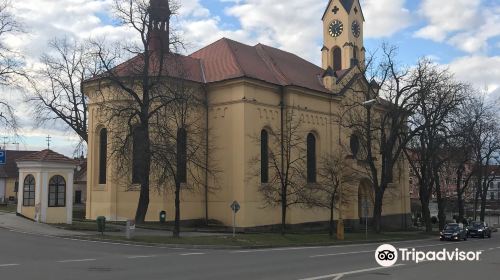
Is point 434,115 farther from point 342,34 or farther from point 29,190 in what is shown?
point 29,190

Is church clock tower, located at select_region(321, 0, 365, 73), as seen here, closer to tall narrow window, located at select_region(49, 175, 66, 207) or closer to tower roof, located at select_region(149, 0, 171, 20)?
tower roof, located at select_region(149, 0, 171, 20)

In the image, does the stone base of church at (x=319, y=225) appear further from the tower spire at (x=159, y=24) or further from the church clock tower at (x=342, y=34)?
the church clock tower at (x=342, y=34)

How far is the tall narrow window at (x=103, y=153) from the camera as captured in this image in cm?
4197

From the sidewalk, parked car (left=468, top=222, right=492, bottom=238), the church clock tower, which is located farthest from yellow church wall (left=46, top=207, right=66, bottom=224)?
the church clock tower

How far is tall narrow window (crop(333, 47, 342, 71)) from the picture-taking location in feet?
201

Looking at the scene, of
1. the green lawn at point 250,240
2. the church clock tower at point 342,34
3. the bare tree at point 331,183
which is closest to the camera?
the green lawn at point 250,240

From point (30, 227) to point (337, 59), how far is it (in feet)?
134

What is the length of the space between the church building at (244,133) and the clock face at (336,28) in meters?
12.0

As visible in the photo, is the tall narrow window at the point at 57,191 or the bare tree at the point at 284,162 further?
the bare tree at the point at 284,162

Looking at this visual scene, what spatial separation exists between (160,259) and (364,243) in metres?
19.7

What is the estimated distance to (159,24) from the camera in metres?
41.4

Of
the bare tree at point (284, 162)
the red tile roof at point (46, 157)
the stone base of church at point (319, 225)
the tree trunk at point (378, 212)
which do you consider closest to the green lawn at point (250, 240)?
the bare tree at point (284, 162)

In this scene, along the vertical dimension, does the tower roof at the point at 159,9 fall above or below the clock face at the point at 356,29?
below

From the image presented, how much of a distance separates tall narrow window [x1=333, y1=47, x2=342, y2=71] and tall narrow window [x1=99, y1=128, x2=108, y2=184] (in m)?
29.0
